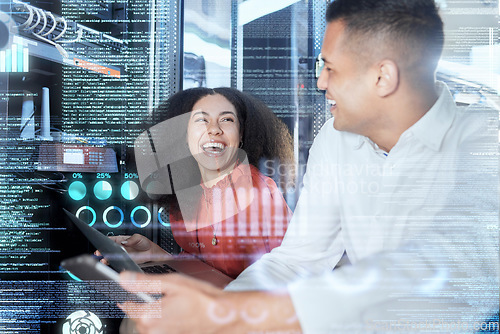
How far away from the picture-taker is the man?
895mm

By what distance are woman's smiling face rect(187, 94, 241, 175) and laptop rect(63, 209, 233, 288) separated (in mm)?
371

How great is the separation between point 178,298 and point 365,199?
57 cm

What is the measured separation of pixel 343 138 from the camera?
1149mm

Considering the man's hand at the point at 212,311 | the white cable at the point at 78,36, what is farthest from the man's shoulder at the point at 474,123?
the white cable at the point at 78,36

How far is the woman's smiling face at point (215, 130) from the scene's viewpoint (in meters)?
1.34

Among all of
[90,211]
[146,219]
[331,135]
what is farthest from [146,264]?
[331,135]

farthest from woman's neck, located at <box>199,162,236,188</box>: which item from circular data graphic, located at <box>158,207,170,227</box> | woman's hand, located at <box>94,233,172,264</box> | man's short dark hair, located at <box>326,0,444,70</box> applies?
man's short dark hair, located at <box>326,0,444,70</box>

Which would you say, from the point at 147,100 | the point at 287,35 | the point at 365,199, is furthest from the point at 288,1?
the point at 365,199

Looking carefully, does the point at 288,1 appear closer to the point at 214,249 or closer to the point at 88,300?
the point at 214,249

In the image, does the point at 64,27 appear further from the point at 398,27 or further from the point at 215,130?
the point at 398,27

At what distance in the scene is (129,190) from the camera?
1488mm

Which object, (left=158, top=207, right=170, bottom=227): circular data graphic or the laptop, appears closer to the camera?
the laptop

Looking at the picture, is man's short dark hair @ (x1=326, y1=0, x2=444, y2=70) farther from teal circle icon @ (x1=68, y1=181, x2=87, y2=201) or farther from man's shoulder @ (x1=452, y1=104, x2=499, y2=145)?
teal circle icon @ (x1=68, y1=181, x2=87, y2=201)

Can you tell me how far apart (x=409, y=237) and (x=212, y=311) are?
0.51 m
